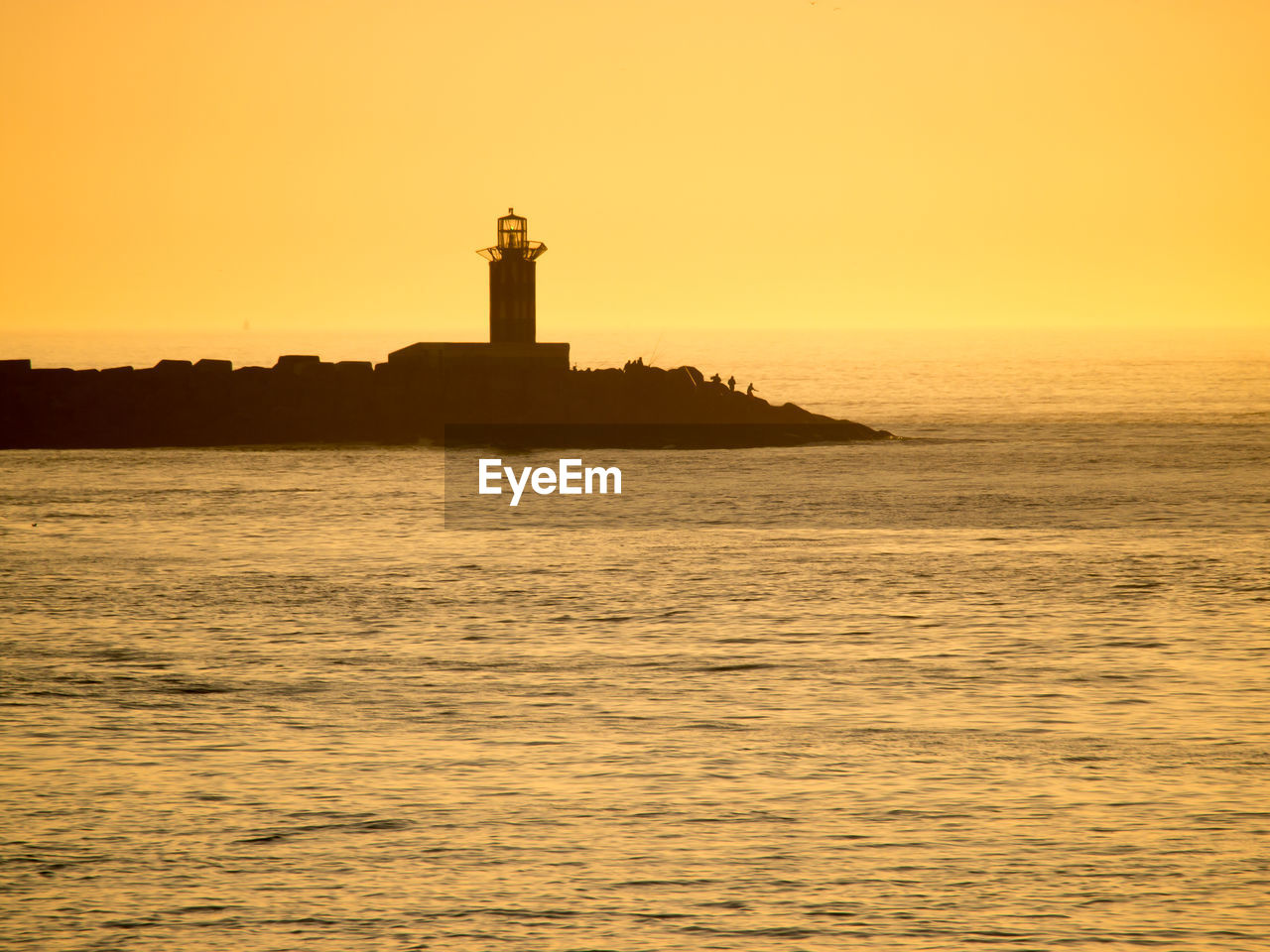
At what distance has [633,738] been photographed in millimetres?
15297

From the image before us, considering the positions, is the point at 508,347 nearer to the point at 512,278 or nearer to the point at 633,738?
the point at 512,278

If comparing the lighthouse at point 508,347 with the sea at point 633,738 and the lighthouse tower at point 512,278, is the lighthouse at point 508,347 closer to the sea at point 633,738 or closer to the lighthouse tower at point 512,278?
the lighthouse tower at point 512,278

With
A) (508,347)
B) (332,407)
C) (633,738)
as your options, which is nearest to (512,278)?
(508,347)

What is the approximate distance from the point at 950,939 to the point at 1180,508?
106 ft

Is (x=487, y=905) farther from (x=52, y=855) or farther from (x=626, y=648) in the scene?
(x=626, y=648)

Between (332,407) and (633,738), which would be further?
(332,407)

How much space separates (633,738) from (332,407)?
47.0 metres

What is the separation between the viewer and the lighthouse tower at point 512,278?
195ft

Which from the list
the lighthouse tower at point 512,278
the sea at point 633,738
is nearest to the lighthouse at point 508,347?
the lighthouse tower at point 512,278

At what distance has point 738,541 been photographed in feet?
111

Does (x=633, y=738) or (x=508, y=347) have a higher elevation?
(x=508, y=347)

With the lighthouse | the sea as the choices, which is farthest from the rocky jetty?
the sea

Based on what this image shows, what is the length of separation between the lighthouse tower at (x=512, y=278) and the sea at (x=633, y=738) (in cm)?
2438

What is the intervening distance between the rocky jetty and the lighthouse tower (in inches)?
76.2
